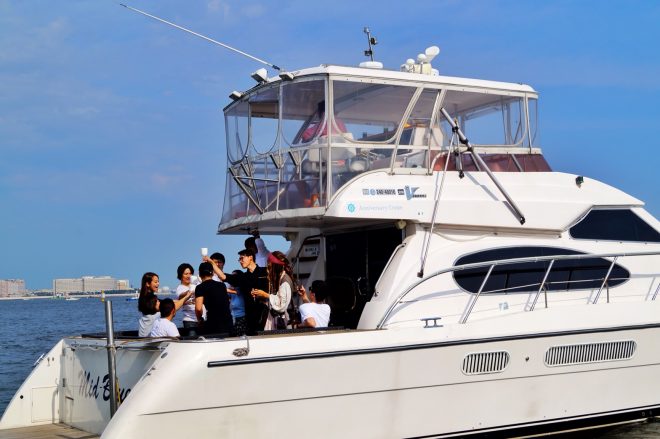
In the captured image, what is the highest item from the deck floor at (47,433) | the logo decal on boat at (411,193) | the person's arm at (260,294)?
the logo decal on boat at (411,193)

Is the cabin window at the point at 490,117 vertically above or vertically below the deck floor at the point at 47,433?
above

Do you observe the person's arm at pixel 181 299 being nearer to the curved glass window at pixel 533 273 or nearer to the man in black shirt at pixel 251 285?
the man in black shirt at pixel 251 285

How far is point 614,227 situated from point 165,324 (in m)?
4.91

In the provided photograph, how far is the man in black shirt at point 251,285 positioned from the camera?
342 inches

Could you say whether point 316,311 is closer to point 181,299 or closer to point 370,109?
point 181,299

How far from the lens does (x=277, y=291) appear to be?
27.9 feet

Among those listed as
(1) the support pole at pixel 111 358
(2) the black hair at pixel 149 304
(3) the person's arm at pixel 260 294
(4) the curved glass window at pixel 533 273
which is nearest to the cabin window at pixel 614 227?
(4) the curved glass window at pixel 533 273

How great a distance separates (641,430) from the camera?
30.9 ft

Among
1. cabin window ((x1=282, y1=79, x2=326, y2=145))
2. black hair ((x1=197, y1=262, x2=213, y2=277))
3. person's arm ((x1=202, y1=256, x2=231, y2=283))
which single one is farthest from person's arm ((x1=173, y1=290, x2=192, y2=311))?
cabin window ((x1=282, y1=79, x2=326, y2=145))

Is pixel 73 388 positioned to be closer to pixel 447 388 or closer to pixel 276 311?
pixel 276 311

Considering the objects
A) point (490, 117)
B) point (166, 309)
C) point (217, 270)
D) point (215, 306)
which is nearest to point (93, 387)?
point (166, 309)

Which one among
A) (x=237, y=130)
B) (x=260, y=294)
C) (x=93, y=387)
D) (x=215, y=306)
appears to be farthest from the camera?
(x=237, y=130)

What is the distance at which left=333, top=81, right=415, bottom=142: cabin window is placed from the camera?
8570mm

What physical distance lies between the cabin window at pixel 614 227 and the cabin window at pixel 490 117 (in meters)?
1.14
